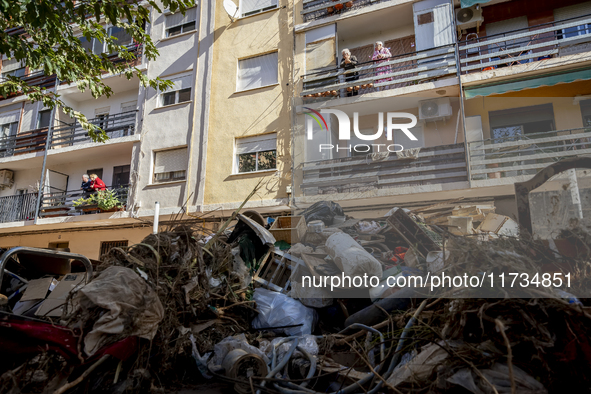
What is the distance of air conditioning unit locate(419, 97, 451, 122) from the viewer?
10.1 meters

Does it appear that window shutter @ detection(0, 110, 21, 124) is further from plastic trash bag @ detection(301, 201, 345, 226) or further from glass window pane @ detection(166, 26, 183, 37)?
plastic trash bag @ detection(301, 201, 345, 226)

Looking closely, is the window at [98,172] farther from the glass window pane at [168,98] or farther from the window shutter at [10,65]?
the window shutter at [10,65]

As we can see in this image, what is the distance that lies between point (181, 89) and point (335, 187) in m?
6.92

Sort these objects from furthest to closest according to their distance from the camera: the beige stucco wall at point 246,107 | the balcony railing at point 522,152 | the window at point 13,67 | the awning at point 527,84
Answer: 1. the window at point 13,67
2. the beige stucco wall at point 246,107
3. the awning at point 527,84
4. the balcony railing at point 522,152

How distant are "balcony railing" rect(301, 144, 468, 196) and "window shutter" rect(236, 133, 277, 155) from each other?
4.83ft

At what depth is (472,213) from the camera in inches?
301

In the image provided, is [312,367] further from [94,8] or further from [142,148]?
[142,148]

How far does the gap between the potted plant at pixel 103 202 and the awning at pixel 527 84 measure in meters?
11.2

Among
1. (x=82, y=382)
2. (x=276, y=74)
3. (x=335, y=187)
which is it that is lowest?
(x=82, y=382)

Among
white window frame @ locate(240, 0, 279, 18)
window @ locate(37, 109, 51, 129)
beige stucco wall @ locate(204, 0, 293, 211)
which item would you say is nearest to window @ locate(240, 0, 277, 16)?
white window frame @ locate(240, 0, 279, 18)

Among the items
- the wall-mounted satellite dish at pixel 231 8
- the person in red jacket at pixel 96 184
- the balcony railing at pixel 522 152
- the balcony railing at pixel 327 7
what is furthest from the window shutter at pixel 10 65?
the balcony railing at pixel 522 152

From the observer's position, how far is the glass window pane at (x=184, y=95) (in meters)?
13.2

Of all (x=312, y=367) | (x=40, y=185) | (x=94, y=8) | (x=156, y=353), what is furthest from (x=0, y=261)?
(x=40, y=185)

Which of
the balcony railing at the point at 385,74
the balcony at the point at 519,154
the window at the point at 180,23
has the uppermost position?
the window at the point at 180,23
